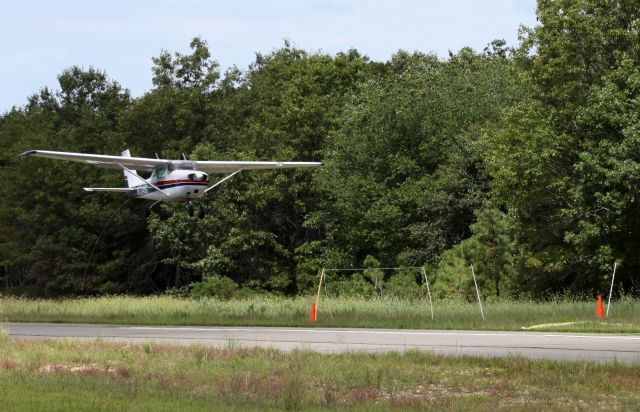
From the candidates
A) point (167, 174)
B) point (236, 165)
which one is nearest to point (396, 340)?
point (167, 174)

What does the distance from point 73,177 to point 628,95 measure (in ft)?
156

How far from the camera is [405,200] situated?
55.1 m

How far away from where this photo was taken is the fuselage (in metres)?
43.1

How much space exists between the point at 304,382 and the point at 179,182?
28318 mm

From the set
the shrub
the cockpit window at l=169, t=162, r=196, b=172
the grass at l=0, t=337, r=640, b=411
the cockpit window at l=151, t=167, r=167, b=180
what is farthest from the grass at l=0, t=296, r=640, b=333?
the grass at l=0, t=337, r=640, b=411

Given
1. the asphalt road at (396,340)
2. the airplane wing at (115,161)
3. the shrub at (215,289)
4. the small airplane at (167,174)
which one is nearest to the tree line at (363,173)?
the shrub at (215,289)

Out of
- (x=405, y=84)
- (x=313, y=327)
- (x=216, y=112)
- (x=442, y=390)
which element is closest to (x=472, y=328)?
(x=313, y=327)

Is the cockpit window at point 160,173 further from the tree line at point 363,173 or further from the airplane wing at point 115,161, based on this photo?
the tree line at point 363,173

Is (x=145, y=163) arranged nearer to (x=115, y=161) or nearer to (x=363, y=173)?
(x=115, y=161)

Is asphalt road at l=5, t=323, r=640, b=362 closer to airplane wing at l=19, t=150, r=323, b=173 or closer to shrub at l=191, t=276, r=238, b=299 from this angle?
airplane wing at l=19, t=150, r=323, b=173

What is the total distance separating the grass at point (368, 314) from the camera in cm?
2827

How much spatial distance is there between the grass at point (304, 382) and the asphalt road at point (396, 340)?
2174mm

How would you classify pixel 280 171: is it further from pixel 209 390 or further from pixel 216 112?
pixel 209 390

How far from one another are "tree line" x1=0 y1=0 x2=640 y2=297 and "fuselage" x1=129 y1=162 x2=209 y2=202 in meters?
9.03
